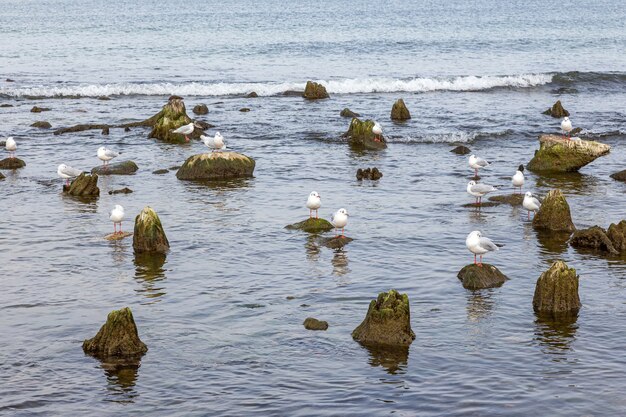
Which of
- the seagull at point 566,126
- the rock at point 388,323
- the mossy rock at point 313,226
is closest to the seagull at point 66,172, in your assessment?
the mossy rock at point 313,226

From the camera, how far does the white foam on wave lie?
6538 centimetres

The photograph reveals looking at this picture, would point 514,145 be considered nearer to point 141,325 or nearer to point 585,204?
point 585,204

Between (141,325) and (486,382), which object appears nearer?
(486,382)

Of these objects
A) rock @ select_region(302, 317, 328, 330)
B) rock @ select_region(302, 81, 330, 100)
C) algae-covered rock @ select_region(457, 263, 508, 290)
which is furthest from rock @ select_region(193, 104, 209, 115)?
rock @ select_region(302, 317, 328, 330)

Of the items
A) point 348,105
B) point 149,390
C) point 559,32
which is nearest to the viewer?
point 149,390

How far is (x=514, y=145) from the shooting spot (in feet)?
148

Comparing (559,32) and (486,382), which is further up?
(559,32)

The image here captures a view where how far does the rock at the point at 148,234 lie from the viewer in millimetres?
27250

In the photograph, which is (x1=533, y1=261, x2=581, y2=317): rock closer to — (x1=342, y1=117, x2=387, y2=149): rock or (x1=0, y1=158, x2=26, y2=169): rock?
(x1=342, y1=117, x2=387, y2=149): rock

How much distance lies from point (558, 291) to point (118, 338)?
9749 mm

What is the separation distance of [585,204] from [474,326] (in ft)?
42.2

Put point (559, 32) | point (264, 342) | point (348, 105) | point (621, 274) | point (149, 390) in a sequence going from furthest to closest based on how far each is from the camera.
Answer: point (559, 32)
point (348, 105)
point (621, 274)
point (264, 342)
point (149, 390)

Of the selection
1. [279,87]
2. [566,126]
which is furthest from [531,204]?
[279,87]

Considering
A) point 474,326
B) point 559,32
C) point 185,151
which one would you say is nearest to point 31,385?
point 474,326
